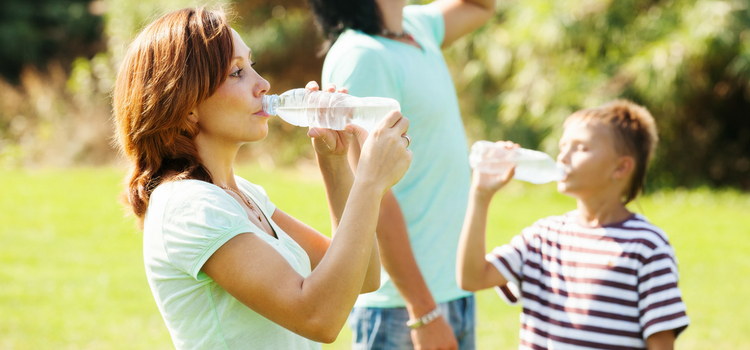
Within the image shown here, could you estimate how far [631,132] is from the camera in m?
2.51

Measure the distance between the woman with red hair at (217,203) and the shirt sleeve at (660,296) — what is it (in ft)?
3.46

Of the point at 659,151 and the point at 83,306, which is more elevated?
the point at 659,151

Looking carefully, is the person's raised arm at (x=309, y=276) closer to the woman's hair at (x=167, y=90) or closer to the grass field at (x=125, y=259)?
the woman's hair at (x=167, y=90)

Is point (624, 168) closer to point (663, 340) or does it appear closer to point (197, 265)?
point (663, 340)

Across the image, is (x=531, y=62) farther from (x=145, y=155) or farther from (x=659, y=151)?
(x=145, y=155)

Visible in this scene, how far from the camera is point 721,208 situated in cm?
842

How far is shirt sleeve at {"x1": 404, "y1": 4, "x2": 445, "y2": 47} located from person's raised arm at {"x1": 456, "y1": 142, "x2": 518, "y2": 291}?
63cm

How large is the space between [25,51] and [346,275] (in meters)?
18.7

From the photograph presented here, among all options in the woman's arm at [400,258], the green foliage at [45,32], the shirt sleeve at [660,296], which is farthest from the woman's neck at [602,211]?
the green foliage at [45,32]

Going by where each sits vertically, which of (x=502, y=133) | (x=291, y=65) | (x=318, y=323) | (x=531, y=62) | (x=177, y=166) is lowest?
(x=318, y=323)

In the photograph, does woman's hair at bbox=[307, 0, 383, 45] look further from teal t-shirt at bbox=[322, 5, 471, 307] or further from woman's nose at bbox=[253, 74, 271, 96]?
woman's nose at bbox=[253, 74, 271, 96]

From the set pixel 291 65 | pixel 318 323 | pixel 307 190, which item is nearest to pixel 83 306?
pixel 307 190

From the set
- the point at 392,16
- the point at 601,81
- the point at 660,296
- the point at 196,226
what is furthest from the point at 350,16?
the point at 601,81

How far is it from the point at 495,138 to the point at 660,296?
8.46 metres
